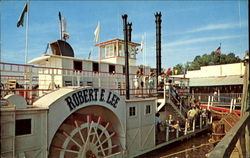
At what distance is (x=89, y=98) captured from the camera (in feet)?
27.6

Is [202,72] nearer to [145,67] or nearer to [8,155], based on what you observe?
[145,67]

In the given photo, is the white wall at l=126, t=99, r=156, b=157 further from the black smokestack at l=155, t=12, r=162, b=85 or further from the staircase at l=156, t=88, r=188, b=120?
the black smokestack at l=155, t=12, r=162, b=85

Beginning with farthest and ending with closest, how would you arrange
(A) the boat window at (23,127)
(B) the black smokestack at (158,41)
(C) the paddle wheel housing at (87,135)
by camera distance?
(B) the black smokestack at (158,41) → (C) the paddle wheel housing at (87,135) → (A) the boat window at (23,127)

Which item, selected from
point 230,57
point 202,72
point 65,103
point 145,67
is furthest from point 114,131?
point 230,57

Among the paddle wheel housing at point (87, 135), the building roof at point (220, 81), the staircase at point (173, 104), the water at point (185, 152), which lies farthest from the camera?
the building roof at point (220, 81)

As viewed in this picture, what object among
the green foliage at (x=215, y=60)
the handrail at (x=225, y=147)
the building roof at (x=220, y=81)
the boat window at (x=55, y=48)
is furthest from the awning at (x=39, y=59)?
the green foliage at (x=215, y=60)

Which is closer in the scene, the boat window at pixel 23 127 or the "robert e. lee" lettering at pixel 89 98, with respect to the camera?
the boat window at pixel 23 127

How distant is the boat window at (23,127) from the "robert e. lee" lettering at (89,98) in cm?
161

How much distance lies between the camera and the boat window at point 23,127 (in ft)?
21.1

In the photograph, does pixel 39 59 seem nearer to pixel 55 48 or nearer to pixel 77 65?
pixel 55 48

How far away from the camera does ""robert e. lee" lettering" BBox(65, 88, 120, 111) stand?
25.5 ft

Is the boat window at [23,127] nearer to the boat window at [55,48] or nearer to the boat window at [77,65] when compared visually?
the boat window at [77,65]

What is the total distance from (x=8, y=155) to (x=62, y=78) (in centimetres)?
578

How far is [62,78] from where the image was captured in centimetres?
1124
